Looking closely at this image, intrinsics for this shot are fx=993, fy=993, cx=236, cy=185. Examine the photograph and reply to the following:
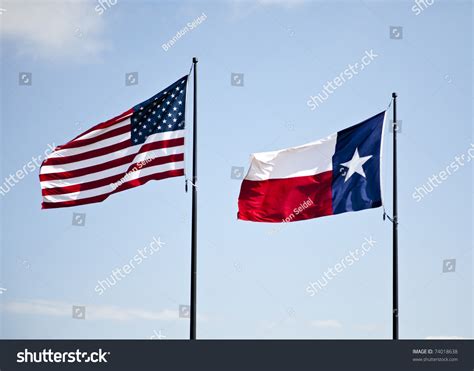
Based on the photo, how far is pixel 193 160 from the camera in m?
25.5

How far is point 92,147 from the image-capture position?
2698cm

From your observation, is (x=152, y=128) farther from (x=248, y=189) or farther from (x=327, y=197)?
(x=327, y=197)

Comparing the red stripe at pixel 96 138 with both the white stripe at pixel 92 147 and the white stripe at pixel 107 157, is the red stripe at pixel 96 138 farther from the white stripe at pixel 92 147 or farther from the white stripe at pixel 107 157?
the white stripe at pixel 107 157

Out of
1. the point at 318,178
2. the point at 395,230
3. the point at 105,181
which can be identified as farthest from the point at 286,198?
the point at 105,181

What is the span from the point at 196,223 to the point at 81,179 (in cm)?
388

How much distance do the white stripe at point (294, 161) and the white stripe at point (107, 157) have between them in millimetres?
2732

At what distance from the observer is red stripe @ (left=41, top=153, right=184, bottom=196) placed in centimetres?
2569

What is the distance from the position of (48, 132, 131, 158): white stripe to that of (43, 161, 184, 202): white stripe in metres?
1.14

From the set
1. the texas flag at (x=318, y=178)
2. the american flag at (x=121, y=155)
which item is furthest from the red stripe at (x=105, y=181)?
the texas flag at (x=318, y=178)

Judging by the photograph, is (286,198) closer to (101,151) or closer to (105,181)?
(105,181)

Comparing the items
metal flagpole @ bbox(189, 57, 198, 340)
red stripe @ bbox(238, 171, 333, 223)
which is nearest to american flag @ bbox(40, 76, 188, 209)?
metal flagpole @ bbox(189, 57, 198, 340)

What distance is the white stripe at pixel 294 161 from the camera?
88.6 feet
